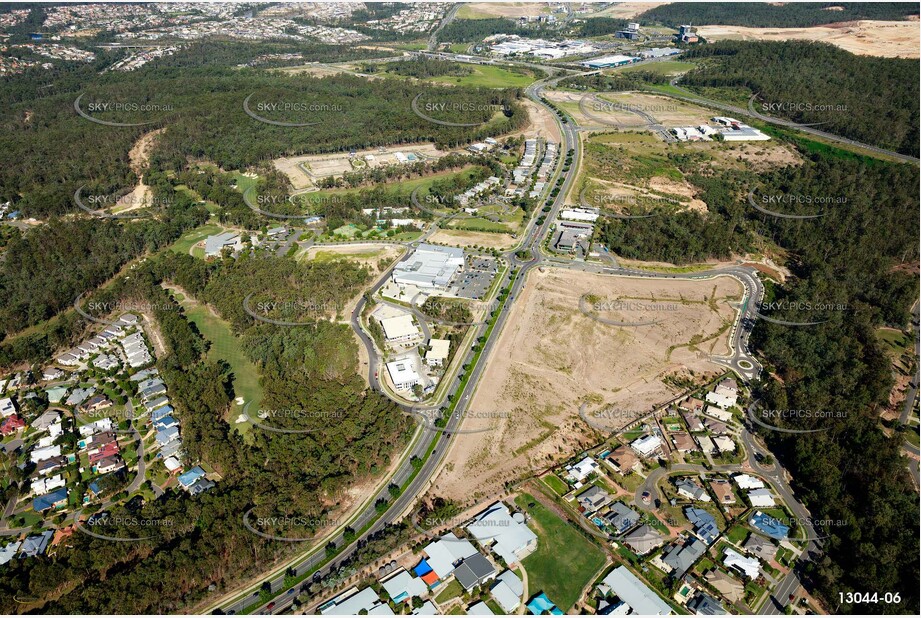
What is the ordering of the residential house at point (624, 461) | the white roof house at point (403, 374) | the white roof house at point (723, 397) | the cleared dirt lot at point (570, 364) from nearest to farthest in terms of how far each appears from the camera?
the residential house at point (624, 461), the cleared dirt lot at point (570, 364), the white roof house at point (723, 397), the white roof house at point (403, 374)

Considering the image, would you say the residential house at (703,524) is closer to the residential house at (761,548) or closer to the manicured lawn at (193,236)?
the residential house at (761,548)

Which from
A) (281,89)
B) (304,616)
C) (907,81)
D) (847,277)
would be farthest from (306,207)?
(907,81)

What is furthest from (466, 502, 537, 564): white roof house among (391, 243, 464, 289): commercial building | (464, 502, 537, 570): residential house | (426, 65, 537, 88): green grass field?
(426, 65, 537, 88): green grass field

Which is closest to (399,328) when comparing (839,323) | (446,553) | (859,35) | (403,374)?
(403,374)

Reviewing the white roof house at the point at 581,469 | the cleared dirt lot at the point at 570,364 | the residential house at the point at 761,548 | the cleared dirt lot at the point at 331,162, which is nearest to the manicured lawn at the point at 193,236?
the cleared dirt lot at the point at 331,162

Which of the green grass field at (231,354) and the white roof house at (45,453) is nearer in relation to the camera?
the white roof house at (45,453)

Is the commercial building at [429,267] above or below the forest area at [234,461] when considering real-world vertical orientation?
above

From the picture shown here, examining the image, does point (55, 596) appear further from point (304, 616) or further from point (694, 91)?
point (694, 91)
